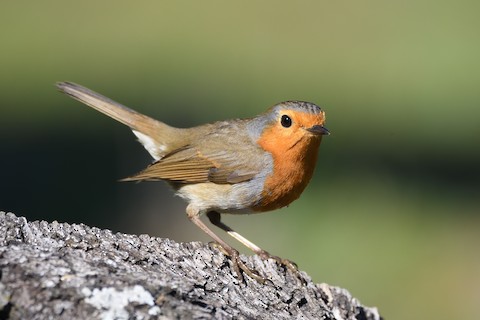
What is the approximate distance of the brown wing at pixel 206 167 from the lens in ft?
18.6

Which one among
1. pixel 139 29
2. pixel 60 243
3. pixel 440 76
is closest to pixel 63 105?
pixel 139 29

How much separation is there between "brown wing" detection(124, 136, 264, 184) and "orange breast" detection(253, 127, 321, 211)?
15 cm

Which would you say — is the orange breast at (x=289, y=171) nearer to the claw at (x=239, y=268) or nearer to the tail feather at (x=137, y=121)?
the tail feather at (x=137, y=121)

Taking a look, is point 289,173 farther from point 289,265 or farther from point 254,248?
point 289,265

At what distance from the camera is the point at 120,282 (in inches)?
132

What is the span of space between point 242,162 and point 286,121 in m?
0.37

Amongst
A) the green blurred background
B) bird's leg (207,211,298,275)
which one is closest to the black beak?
bird's leg (207,211,298,275)

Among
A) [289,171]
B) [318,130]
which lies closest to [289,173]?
[289,171]

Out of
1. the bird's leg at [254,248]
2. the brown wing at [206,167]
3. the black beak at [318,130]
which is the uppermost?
the black beak at [318,130]

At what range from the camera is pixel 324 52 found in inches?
572

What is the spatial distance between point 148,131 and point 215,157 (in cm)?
60

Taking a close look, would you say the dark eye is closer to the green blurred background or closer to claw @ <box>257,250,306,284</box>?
claw @ <box>257,250,306,284</box>

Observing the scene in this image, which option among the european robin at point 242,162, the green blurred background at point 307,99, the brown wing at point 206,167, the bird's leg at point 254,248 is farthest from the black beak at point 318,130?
the green blurred background at point 307,99

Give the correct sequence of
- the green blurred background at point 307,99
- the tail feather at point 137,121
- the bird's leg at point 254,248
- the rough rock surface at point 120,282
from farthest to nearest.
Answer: the green blurred background at point 307,99 < the tail feather at point 137,121 < the bird's leg at point 254,248 < the rough rock surface at point 120,282
